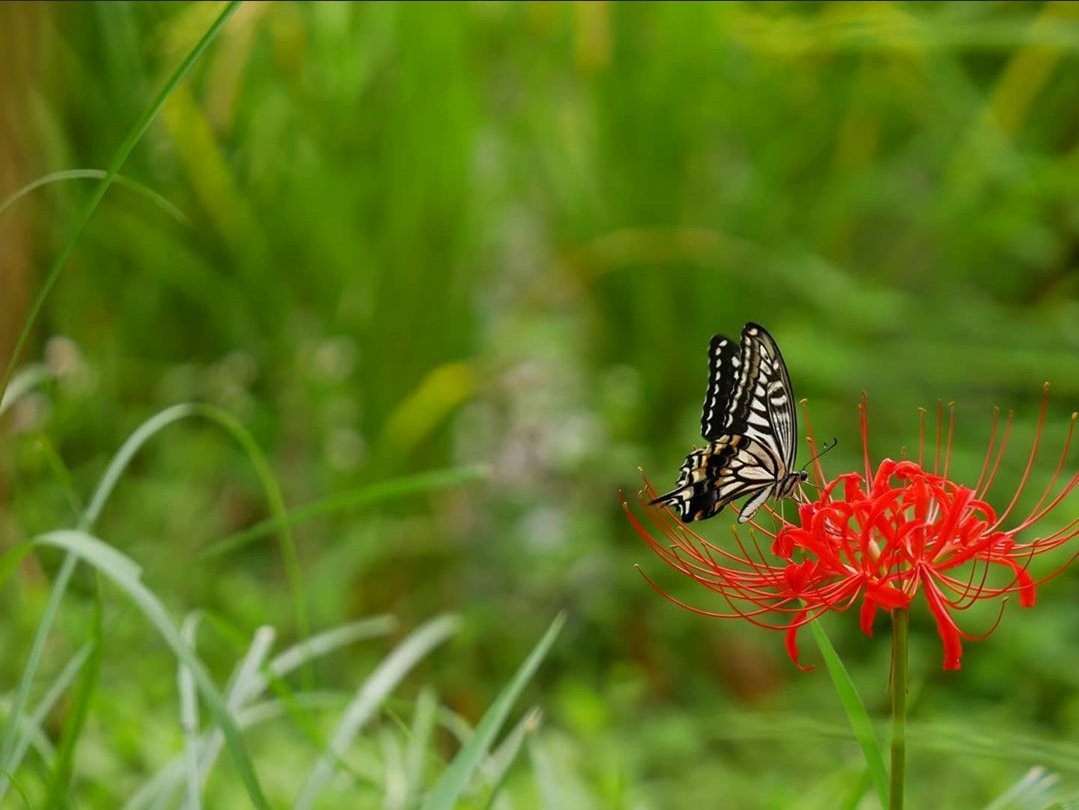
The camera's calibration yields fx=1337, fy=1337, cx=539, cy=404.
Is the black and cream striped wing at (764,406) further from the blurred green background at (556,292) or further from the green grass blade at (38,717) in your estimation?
the blurred green background at (556,292)

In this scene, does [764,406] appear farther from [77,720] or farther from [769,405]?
[77,720]

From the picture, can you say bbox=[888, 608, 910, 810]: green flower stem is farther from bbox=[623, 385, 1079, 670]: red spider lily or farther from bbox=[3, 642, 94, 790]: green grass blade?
bbox=[3, 642, 94, 790]: green grass blade

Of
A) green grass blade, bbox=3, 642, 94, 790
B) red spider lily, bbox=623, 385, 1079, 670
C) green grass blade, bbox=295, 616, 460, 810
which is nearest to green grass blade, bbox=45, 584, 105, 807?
green grass blade, bbox=3, 642, 94, 790

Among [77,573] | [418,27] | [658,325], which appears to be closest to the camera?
[77,573]

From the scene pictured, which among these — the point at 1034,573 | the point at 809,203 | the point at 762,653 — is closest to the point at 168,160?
the point at 809,203

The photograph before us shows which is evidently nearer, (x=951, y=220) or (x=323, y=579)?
(x=323, y=579)

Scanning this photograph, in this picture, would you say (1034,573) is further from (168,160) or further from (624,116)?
(168,160)

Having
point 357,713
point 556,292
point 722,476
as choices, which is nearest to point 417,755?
point 357,713
